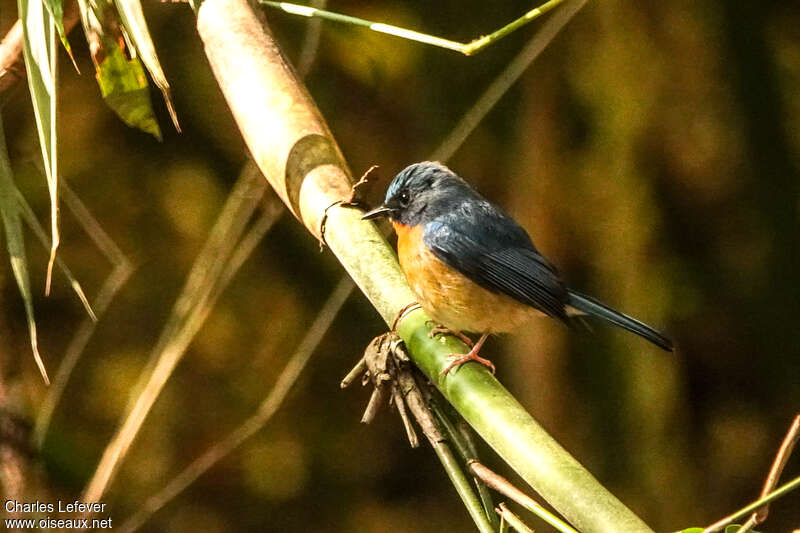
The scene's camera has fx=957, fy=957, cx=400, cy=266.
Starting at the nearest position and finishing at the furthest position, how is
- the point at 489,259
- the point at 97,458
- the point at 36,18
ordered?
the point at 36,18 < the point at 489,259 < the point at 97,458

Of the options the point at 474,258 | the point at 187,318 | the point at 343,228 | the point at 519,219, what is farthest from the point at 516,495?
the point at 519,219

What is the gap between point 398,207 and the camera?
7.52ft

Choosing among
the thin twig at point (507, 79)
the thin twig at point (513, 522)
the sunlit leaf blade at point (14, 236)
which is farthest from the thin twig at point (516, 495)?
the thin twig at point (507, 79)

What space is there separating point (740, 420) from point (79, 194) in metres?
2.25

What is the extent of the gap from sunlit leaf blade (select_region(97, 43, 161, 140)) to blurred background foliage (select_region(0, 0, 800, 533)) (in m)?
1.26

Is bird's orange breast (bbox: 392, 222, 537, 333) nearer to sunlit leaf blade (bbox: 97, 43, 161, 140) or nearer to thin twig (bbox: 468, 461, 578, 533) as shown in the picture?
sunlit leaf blade (bbox: 97, 43, 161, 140)

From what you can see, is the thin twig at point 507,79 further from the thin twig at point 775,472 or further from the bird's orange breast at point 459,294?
the thin twig at point 775,472

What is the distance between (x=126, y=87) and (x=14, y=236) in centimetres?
32

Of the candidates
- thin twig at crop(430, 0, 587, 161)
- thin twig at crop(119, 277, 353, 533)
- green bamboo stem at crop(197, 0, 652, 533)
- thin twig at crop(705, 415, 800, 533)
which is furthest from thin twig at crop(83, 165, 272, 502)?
thin twig at crop(705, 415, 800, 533)

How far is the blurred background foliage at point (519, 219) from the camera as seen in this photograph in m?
2.87

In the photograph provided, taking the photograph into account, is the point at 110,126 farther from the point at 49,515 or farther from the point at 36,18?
the point at 36,18

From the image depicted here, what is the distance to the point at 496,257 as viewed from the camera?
89.9 inches

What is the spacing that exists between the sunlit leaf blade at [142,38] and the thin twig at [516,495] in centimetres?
65

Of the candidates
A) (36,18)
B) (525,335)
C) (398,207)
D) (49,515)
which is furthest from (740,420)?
(36,18)
